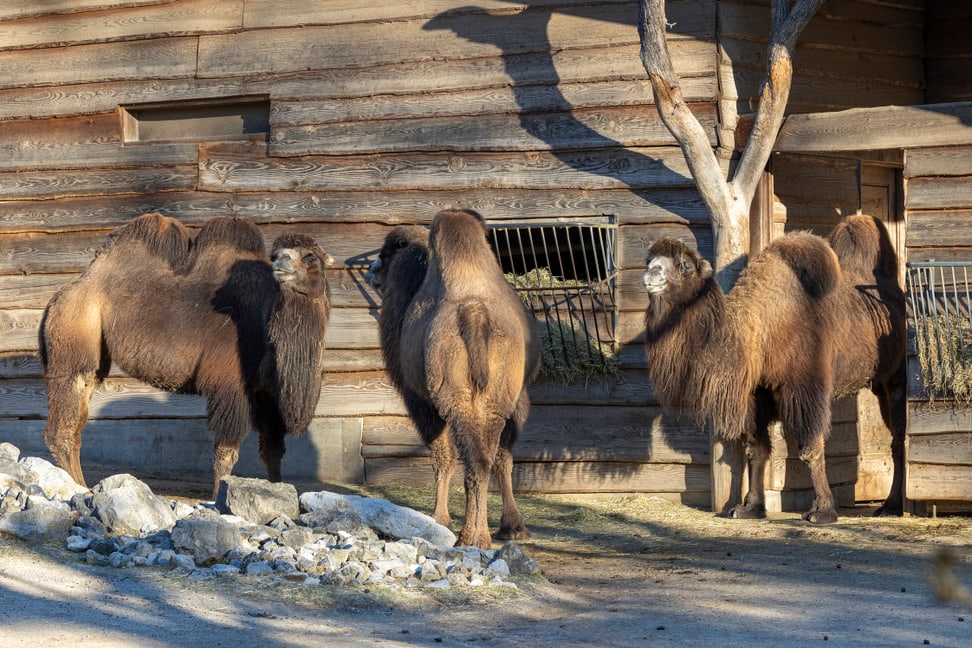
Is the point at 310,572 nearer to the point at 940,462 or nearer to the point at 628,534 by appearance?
the point at 628,534

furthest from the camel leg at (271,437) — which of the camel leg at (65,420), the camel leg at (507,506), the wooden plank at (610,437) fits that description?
the wooden plank at (610,437)

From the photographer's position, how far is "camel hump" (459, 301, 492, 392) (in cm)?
667

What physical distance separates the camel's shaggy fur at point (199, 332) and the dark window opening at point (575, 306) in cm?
184

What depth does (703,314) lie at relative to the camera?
8078 millimetres

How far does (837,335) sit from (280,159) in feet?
15.1

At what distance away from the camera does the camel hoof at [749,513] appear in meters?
8.61

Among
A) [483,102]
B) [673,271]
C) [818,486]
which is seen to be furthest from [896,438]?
[483,102]

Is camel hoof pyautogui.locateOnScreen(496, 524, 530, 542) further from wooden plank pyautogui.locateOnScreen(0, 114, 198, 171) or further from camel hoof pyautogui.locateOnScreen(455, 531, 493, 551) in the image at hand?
wooden plank pyautogui.locateOnScreen(0, 114, 198, 171)

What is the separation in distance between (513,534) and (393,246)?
2093mm

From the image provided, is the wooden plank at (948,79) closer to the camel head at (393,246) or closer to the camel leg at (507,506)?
the camel head at (393,246)

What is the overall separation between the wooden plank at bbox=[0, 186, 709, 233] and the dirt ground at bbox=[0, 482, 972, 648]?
283cm

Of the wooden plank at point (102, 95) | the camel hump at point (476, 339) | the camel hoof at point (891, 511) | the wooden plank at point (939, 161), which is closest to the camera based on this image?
the camel hump at point (476, 339)

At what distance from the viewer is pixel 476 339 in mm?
6684

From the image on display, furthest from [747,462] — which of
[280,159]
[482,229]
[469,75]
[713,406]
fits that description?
[280,159]
